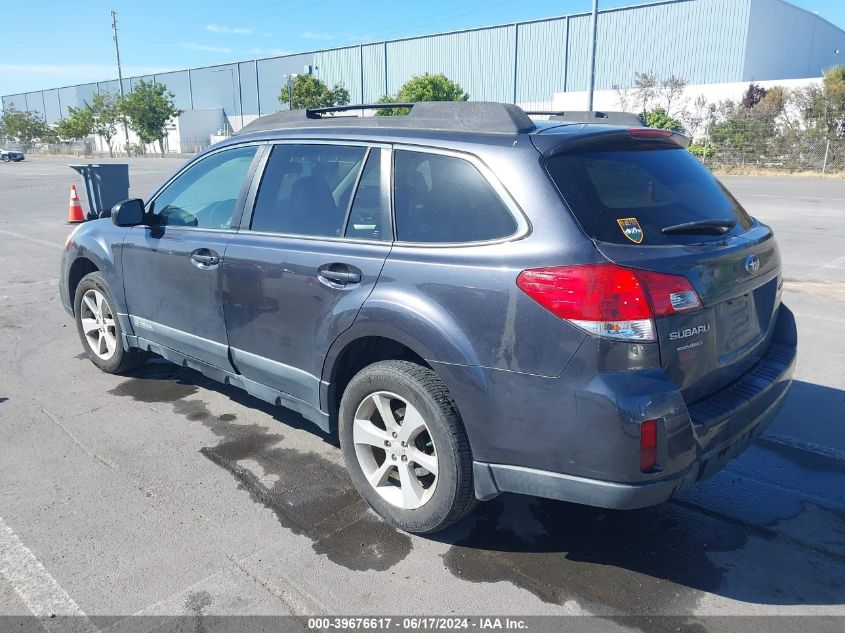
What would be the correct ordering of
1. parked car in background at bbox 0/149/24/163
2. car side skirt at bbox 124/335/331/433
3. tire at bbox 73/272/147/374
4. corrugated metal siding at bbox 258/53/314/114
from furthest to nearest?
corrugated metal siding at bbox 258/53/314/114 < parked car in background at bbox 0/149/24/163 < tire at bbox 73/272/147/374 < car side skirt at bbox 124/335/331/433

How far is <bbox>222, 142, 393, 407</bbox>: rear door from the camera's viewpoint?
129 inches

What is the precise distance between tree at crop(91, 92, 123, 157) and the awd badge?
75251 mm

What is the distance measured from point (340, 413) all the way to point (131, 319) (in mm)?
2312

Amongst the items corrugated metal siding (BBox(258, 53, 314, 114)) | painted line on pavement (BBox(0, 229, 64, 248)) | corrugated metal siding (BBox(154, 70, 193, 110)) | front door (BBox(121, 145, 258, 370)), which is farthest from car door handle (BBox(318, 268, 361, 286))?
corrugated metal siding (BBox(154, 70, 193, 110))

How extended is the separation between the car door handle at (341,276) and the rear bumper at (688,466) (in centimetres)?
102

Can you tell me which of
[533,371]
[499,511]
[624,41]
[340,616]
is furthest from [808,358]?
[624,41]

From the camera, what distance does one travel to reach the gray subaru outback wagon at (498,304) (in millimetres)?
2533

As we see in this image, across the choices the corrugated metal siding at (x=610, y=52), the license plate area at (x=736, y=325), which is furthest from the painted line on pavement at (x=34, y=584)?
the corrugated metal siding at (x=610, y=52)

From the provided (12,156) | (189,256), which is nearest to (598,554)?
(189,256)

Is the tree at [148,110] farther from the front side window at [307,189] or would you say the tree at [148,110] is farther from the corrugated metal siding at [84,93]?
the front side window at [307,189]

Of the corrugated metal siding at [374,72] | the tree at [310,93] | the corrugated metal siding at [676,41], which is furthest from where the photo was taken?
the corrugated metal siding at [374,72]

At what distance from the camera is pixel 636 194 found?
287cm

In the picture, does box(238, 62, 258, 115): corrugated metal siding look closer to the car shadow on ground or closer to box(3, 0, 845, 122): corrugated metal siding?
box(3, 0, 845, 122): corrugated metal siding

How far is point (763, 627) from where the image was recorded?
2605 millimetres
